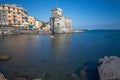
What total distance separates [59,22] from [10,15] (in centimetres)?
3601

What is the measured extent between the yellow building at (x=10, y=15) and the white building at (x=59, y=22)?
2513 centimetres

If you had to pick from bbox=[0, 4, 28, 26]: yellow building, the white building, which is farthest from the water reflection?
the white building

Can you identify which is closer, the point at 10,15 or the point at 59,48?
the point at 59,48

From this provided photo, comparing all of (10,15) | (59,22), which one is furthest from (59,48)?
(59,22)

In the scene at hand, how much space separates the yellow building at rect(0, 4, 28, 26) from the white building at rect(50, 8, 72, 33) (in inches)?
989

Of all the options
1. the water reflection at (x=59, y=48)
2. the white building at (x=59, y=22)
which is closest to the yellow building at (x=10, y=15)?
the white building at (x=59, y=22)

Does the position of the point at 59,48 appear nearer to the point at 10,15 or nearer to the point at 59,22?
the point at 10,15

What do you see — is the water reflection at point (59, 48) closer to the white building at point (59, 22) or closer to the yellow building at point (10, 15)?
the yellow building at point (10, 15)

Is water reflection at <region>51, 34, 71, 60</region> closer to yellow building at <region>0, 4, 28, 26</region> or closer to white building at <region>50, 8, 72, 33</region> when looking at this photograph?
yellow building at <region>0, 4, 28, 26</region>

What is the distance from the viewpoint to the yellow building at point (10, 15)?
77.2 metres

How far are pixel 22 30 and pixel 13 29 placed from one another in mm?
8094

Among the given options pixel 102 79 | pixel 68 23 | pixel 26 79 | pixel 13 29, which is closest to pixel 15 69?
pixel 26 79

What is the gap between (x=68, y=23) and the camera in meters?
106

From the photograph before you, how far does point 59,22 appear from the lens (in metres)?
97.5
